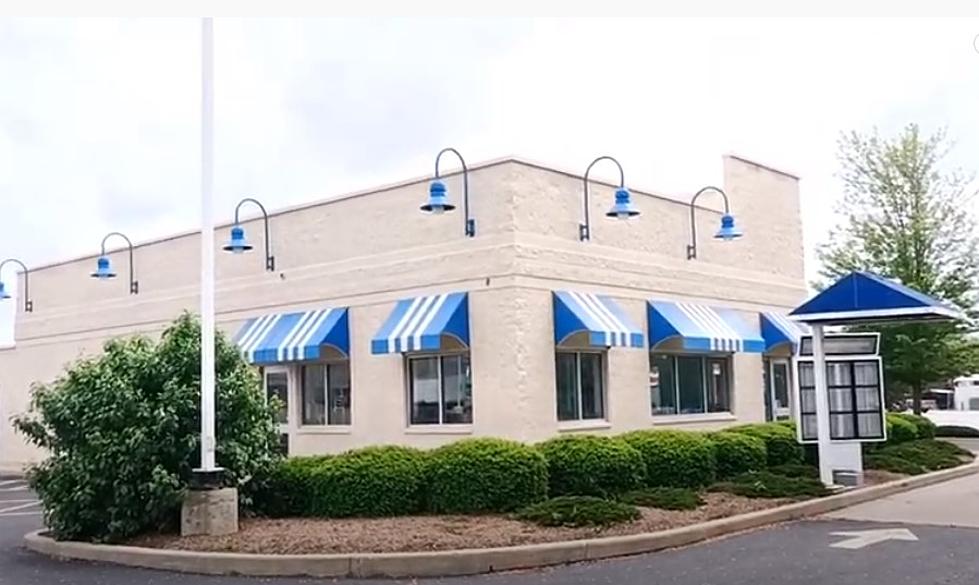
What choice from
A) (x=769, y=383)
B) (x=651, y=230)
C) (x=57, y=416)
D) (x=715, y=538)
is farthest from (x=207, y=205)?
(x=769, y=383)

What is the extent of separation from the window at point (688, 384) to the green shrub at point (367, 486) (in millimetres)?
7230

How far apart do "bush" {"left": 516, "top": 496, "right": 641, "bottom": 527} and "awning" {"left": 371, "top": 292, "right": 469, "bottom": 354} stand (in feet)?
14.9

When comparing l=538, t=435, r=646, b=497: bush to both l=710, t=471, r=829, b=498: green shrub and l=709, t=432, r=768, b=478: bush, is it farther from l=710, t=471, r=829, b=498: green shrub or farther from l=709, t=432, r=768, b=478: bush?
l=709, t=432, r=768, b=478: bush

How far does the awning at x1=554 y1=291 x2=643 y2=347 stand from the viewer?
1766cm

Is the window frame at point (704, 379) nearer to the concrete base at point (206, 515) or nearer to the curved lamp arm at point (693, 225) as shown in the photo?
the curved lamp arm at point (693, 225)

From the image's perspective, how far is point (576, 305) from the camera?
18.1 m

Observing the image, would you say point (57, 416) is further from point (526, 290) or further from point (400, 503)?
point (526, 290)

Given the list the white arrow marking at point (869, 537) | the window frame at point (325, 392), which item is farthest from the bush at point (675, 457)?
the window frame at point (325, 392)

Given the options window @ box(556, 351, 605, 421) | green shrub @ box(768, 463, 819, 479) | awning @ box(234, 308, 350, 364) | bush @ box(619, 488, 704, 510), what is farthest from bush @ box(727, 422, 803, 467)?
awning @ box(234, 308, 350, 364)

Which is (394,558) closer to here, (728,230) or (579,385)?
(579,385)

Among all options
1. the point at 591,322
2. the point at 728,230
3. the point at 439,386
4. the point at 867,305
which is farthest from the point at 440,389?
the point at 867,305

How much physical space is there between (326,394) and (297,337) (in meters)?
1.36

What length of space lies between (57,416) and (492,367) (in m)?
6.92

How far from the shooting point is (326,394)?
20516 millimetres
